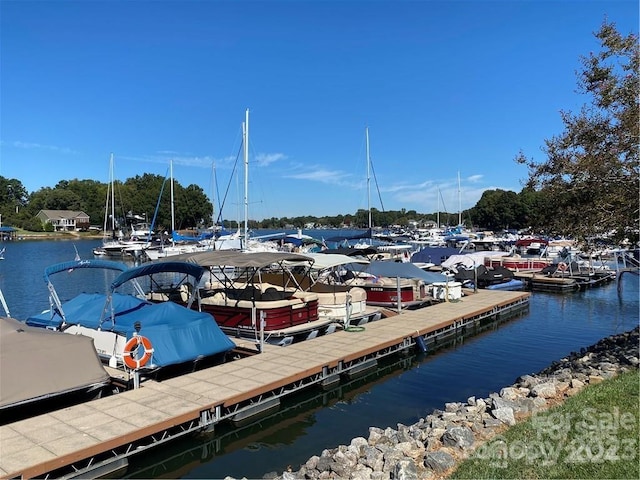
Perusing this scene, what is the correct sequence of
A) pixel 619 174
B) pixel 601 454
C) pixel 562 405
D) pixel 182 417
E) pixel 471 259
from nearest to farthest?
pixel 601 454 < pixel 562 405 < pixel 182 417 < pixel 619 174 < pixel 471 259

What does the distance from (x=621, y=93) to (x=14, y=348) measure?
50.7 ft

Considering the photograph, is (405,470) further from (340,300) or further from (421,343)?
(340,300)

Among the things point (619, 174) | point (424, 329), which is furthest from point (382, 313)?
point (619, 174)

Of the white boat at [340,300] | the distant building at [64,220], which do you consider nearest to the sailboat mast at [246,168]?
the white boat at [340,300]

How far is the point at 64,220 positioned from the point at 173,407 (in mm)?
145902

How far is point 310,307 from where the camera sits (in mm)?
18703

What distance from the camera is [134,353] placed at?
39.0ft

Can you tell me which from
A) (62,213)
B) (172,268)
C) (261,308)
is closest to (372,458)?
(261,308)

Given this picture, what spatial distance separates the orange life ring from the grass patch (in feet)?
25.7

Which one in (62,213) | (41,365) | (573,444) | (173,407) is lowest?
(173,407)

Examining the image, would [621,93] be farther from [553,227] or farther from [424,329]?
[424,329]

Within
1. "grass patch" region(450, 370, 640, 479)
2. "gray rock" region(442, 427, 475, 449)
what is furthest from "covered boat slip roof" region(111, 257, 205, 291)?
"grass patch" region(450, 370, 640, 479)

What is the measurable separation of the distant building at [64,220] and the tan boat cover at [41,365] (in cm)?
13822

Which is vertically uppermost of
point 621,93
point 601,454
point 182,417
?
point 621,93
